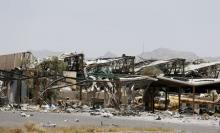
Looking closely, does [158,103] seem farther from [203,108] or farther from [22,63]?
[22,63]

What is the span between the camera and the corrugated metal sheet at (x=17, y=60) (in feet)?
211

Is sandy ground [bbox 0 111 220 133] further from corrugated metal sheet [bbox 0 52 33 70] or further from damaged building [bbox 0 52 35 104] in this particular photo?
corrugated metal sheet [bbox 0 52 33 70]

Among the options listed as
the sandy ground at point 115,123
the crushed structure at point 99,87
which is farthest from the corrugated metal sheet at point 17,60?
the sandy ground at point 115,123

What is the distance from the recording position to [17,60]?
65188 mm

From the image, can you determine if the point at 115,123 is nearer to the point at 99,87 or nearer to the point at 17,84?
the point at 99,87

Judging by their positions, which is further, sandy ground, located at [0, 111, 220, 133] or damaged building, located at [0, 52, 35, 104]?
damaged building, located at [0, 52, 35, 104]

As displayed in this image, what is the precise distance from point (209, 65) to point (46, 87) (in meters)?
29.5

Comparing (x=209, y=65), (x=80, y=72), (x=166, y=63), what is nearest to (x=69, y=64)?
(x=80, y=72)

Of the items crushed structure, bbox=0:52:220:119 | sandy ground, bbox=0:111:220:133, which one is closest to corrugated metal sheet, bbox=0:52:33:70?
crushed structure, bbox=0:52:220:119

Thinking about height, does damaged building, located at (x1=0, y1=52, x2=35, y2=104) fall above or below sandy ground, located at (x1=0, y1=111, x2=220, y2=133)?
above

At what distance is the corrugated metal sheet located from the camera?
211 feet

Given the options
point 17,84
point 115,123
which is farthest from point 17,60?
point 115,123

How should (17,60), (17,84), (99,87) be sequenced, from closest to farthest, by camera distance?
(17,84), (99,87), (17,60)

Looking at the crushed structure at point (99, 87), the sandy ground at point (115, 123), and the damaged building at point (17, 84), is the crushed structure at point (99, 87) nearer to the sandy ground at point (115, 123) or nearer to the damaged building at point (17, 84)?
the damaged building at point (17, 84)
